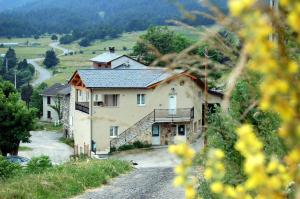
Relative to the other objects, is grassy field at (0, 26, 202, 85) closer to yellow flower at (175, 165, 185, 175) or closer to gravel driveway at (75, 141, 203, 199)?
gravel driveway at (75, 141, 203, 199)

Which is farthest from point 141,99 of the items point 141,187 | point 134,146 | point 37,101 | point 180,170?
point 180,170

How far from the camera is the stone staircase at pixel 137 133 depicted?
41.3m

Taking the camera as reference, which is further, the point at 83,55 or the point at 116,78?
the point at 83,55

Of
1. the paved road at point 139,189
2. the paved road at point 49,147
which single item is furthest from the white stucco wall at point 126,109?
the paved road at point 139,189

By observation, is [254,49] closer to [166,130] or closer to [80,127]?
[166,130]

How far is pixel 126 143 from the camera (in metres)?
41.4

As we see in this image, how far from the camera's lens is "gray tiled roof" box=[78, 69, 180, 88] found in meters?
41.5

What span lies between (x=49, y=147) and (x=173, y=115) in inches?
507

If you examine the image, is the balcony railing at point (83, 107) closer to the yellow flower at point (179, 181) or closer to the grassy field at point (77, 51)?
the yellow flower at point (179, 181)

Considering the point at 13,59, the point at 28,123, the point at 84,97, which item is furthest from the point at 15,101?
the point at 13,59

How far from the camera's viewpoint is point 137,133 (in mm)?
42250

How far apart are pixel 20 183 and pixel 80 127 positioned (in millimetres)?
27506

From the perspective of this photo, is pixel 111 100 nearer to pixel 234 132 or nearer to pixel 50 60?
pixel 234 132

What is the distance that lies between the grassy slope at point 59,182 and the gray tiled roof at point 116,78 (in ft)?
59.4
